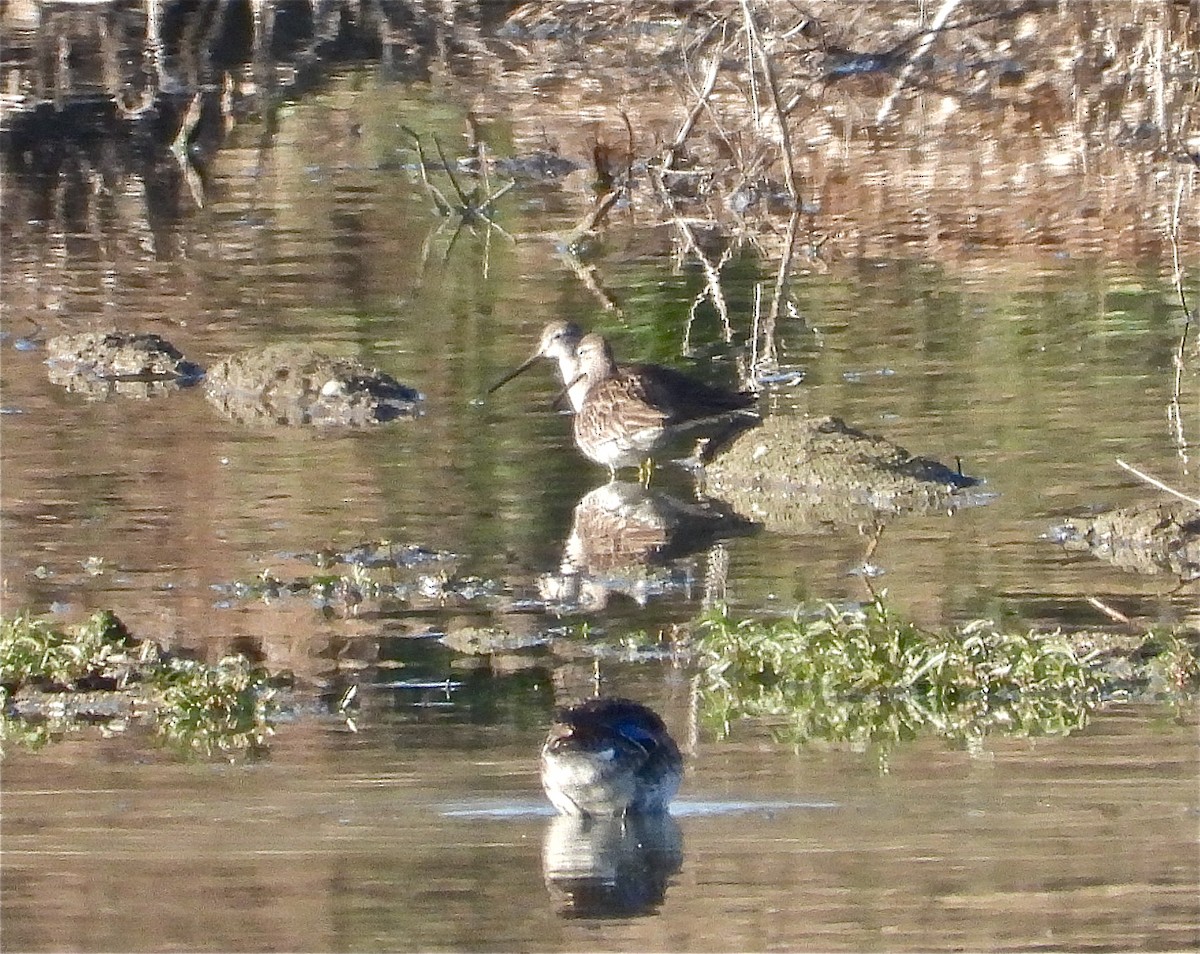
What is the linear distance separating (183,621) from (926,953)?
144 inches

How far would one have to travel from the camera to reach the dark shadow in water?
5676 millimetres

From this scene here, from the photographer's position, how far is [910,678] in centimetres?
716

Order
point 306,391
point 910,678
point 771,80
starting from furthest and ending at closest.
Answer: point 771,80 < point 306,391 < point 910,678

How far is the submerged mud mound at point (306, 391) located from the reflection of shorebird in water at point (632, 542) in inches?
56.8

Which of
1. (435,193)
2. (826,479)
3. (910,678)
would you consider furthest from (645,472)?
(435,193)

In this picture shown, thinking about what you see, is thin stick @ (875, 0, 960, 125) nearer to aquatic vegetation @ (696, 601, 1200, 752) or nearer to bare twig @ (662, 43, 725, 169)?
bare twig @ (662, 43, 725, 169)

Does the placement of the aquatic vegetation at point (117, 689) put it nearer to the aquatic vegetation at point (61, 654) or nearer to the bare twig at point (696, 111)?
the aquatic vegetation at point (61, 654)

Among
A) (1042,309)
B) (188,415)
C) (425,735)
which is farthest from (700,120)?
(425,735)

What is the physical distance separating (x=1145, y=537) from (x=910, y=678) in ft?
6.62

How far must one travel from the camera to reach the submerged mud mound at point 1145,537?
8680 mm

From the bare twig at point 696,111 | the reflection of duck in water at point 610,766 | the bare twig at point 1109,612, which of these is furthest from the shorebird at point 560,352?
the reflection of duck in water at point 610,766

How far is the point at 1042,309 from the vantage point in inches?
520

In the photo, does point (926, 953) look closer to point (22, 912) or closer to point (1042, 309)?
point (22, 912)

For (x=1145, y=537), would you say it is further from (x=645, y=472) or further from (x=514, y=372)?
(x=514, y=372)
